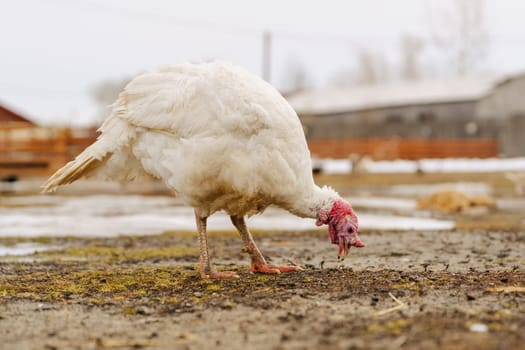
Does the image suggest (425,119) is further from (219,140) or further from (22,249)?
(219,140)

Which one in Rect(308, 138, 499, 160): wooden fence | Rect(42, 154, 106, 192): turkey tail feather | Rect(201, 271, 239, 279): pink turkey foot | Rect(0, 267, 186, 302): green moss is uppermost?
Rect(308, 138, 499, 160): wooden fence

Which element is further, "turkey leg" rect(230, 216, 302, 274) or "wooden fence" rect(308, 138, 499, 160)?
"wooden fence" rect(308, 138, 499, 160)

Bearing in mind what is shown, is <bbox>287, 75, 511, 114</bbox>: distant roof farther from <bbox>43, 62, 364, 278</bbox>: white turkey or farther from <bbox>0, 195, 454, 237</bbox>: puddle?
<bbox>43, 62, 364, 278</bbox>: white turkey

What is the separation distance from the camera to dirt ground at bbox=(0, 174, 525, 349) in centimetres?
371

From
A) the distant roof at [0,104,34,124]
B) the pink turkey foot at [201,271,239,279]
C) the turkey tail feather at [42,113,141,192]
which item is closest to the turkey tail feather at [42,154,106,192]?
the turkey tail feather at [42,113,141,192]

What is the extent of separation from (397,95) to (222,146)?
45716mm

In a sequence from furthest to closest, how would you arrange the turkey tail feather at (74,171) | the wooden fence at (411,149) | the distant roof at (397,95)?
the distant roof at (397,95) → the wooden fence at (411,149) → the turkey tail feather at (74,171)

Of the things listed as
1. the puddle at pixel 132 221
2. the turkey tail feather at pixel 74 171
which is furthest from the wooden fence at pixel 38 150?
the turkey tail feather at pixel 74 171

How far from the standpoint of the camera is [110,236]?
1006cm

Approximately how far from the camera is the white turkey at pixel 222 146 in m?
5.71

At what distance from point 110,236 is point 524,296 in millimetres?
6561

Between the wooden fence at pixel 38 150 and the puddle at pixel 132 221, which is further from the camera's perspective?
the wooden fence at pixel 38 150

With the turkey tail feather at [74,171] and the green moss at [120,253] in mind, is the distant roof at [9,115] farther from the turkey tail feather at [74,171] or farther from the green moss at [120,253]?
the turkey tail feather at [74,171]

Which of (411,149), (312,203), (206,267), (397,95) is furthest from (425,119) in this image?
(206,267)
